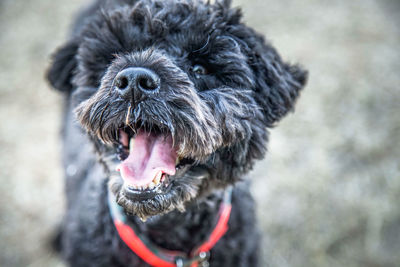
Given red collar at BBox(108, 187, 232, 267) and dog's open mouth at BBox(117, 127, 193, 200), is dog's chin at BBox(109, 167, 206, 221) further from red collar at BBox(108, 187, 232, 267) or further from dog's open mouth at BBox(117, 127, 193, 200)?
red collar at BBox(108, 187, 232, 267)

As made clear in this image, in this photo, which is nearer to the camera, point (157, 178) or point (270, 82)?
point (157, 178)

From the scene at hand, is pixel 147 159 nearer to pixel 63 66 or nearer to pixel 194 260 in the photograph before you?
pixel 194 260

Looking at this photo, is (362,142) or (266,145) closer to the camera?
(266,145)

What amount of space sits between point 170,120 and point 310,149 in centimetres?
345

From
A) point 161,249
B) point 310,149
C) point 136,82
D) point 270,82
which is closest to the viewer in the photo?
point 136,82

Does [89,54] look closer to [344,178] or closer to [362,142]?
[344,178]

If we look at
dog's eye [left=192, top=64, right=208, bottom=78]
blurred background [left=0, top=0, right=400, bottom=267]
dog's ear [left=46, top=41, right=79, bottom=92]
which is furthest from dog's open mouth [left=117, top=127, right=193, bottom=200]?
blurred background [left=0, top=0, right=400, bottom=267]

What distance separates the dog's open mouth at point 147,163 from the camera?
1.89m

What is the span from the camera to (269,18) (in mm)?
6809

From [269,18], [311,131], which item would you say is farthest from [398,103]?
[269,18]

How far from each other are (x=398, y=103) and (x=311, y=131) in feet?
4.96

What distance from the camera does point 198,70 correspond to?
7.01 ft

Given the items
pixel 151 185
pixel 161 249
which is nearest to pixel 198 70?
pixel 151 185

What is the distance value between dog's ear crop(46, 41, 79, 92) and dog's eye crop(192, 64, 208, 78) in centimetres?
101
